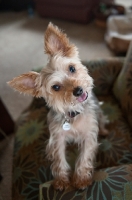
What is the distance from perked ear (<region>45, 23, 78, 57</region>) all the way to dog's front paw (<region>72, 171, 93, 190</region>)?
70cm

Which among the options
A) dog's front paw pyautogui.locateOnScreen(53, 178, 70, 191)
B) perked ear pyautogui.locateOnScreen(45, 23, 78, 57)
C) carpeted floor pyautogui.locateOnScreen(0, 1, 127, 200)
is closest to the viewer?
dog's front paw pyautogui.locateOnScreen(53, 178, 70, 191)

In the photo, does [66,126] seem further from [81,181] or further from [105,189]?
[105,189]

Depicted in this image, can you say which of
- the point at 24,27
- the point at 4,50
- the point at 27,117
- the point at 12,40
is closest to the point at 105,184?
the point at 27,117

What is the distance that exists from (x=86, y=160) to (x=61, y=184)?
22cm

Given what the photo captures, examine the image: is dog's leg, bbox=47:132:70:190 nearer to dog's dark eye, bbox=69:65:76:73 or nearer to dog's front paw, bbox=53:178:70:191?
dog's front paw, bbox=53:178:70:191

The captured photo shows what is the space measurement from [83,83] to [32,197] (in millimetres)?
694

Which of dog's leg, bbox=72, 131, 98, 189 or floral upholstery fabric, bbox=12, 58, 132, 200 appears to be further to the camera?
dog's leg, bbox=72, 131, 98, 189

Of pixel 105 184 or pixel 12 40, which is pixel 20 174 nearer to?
pixel 105 184

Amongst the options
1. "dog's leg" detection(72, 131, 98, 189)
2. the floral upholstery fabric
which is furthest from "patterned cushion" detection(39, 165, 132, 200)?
"dog's leg" detection(72, 131, 98, 189)

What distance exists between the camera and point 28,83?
1.17m

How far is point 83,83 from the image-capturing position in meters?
1.15

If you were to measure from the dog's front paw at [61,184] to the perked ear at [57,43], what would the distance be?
69 centimetres

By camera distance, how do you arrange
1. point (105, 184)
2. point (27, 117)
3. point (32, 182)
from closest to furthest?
point (105, 184)
point (32, 182)
point (27, 117)

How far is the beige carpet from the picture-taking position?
97.2 inches
